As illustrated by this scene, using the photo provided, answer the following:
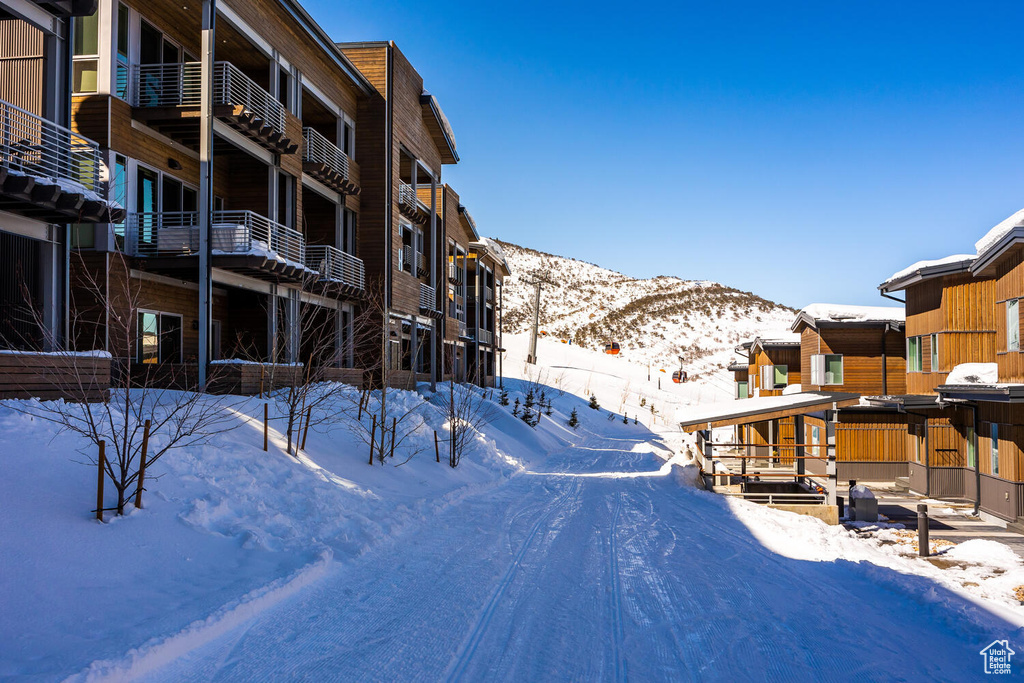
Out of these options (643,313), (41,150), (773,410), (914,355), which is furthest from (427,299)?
(643,313)

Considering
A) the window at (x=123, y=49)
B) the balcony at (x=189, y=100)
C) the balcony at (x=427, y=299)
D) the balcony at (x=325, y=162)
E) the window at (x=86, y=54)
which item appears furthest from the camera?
the balcony at (x=427, y=299)

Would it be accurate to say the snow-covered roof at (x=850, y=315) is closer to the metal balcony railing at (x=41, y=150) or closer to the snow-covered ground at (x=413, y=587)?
the snow-covered ground at (x=413, y=587)

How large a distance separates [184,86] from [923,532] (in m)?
20.7

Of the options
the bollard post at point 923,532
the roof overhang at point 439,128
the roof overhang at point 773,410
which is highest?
the roof overhang at point 439,128

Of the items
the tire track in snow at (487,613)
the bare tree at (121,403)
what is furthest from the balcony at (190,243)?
the tire track in snow at (487,613)

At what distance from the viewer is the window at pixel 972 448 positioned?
65.3ft

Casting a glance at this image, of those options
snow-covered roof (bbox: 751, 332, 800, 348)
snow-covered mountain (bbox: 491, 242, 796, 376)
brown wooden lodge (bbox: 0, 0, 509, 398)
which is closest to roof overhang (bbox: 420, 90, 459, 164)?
brown wooden lodge (bbox: 0, 0, 509, 398)

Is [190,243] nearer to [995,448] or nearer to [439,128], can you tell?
[439,128]

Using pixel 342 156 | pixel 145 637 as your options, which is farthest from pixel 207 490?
pixel 342 156

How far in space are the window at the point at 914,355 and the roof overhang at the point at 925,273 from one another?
1.97m

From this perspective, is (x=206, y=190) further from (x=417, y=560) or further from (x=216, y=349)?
(x=417, y=560)

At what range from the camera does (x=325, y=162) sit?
1001 inches

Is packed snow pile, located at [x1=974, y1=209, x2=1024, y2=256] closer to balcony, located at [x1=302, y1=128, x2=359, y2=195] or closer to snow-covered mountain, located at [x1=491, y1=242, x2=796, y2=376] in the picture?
balcony, located at [x1=302, y1=128, x2=359, y2=195]

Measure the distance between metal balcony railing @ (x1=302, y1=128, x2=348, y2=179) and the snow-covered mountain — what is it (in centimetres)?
6673
